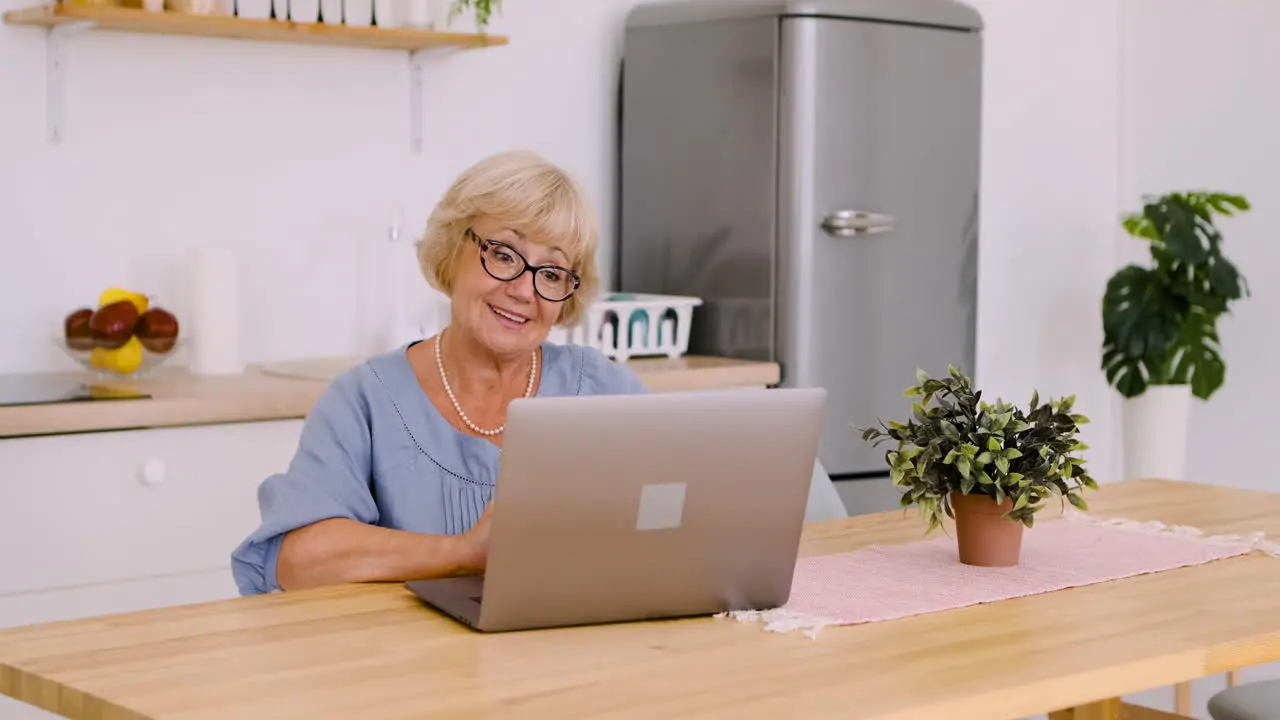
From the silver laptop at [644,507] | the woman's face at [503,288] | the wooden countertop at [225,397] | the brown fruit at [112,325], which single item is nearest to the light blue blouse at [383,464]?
the woman's face at [503,288]

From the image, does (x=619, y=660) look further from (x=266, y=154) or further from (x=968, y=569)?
(x=266, y=154)

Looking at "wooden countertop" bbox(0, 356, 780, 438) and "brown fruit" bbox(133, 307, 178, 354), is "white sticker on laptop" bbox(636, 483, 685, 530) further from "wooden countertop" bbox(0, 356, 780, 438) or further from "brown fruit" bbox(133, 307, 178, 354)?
"brown fruit" bbox(133, 307, 178, 354)

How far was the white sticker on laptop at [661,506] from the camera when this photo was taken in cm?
177

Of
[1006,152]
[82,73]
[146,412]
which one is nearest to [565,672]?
[146,412]

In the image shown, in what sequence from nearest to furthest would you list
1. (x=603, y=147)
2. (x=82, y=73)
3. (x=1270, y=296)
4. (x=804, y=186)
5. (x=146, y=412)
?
(x=146, y=412) → (x=82, y=73) → (x=804, y=186) → (x=603, y=147) → (x=1270, y=296)

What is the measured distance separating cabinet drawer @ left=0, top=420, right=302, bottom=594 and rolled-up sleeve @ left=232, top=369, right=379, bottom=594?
2.67 ft

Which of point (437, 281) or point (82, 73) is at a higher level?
point (82, 73)

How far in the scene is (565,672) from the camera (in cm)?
162

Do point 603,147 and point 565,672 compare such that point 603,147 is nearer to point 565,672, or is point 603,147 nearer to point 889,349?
point 889,349

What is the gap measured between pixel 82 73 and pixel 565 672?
228 centimetres

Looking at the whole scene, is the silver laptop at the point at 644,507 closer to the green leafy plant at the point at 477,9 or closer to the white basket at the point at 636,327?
the white basket at the point at 636,327

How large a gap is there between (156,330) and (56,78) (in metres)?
0.56

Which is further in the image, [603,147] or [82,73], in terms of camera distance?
[603,147]

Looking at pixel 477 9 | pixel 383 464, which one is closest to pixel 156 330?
pixel 477 9
